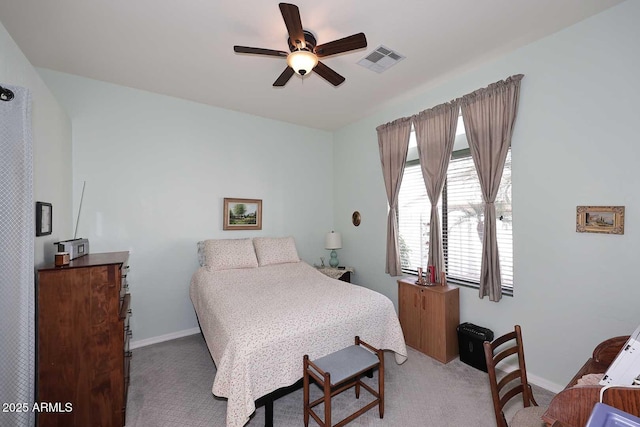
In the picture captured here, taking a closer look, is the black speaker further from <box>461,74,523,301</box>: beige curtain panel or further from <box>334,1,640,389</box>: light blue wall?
<box>461,74,523,301</box>: beige curtain panel

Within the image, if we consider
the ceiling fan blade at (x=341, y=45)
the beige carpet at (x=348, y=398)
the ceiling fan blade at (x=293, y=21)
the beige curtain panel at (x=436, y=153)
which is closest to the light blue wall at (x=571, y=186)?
the beige curtain panel at (x=436, y=153)

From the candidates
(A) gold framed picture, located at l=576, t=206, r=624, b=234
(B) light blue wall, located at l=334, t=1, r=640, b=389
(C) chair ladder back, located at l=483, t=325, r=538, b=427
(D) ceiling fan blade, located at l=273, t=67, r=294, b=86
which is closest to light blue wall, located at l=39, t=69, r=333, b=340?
(D) ceiling fan blade, located at l=273, t=67, r=294, b=86

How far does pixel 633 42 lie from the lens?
1.90 m

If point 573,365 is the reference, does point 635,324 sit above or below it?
above

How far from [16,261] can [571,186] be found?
12.3 feet

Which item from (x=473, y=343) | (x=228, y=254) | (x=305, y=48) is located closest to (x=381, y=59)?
(x=305, y=48)

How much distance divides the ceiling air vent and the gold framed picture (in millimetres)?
1952

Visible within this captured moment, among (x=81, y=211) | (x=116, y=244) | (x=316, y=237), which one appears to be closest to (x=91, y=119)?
(x=81, y=211)

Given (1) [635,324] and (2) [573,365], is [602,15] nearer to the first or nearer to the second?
(1) [635,324]

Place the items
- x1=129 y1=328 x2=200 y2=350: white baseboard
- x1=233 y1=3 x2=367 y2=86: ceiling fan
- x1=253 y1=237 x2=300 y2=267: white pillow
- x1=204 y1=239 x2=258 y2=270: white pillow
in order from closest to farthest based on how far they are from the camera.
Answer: x1=233 y1=3 x2=367 y2=86: ceiling fan < x1=129 y1=328 x2=200 y2=350: white baseboard < x1=204 y1=239 x2=258 y2=270: white pillow < x1=253 y1=237 x2=300 y2=267: white pillow

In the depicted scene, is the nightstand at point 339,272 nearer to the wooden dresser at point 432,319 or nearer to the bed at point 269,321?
the bed at point 269,321

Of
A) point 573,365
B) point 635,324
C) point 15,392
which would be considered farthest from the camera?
point 573,365

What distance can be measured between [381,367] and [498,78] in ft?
8.98

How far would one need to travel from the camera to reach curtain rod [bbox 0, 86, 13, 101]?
148 cm
